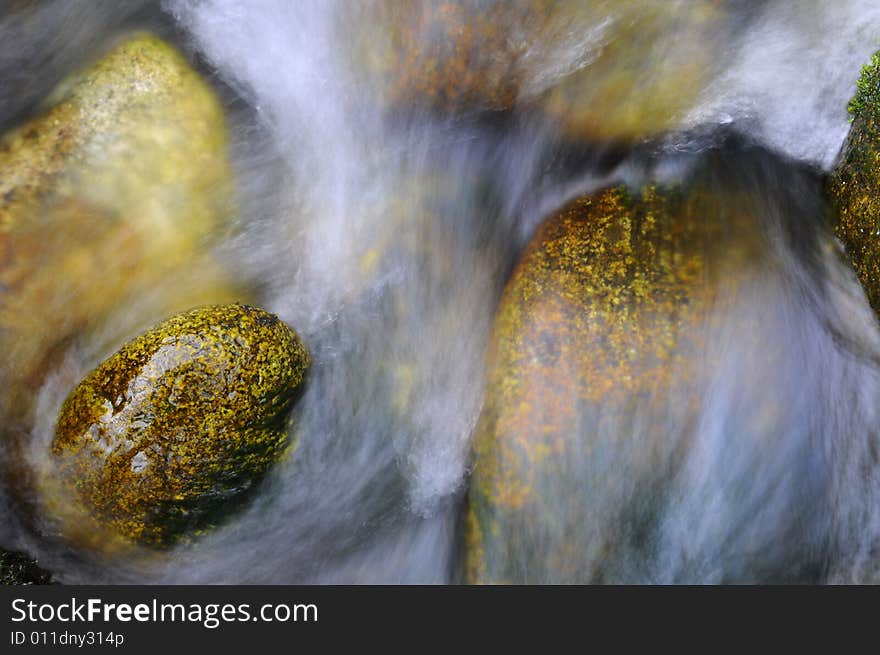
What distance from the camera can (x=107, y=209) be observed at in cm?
530

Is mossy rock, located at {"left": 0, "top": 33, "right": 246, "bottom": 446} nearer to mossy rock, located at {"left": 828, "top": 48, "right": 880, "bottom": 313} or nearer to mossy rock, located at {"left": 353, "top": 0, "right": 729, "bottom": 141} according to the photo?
mossy rock, located at {"left": 353, "top": 0, "right": 729, "bottom": 141}

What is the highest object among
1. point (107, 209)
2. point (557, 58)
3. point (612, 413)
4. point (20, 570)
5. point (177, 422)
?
point (107, 209)

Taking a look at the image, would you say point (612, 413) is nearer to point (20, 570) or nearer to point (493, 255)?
point (493, 255)

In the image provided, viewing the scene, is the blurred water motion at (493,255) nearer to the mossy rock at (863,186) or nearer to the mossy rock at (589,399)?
the mossy rock at (589,399)

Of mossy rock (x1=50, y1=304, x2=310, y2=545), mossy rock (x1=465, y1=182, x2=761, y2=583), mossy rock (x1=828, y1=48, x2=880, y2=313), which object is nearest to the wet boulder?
mossy rock (x1=465, y1=182, x2=761, y2=583)

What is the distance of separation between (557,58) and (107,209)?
341cm

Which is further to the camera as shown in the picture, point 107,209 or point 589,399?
point 107,209

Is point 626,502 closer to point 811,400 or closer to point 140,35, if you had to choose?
point 811,400

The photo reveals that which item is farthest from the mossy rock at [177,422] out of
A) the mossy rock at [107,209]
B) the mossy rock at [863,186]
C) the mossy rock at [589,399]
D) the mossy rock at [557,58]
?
the mossy rock at [863,186]

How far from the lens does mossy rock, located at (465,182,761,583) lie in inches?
192

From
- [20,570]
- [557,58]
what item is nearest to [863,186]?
[557,58]

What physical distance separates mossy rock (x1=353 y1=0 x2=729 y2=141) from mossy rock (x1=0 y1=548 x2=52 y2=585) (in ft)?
13.8

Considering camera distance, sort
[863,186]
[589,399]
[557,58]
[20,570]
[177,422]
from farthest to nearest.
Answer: [557,58], [20,570], [863,186], [589,399], [177,422]
